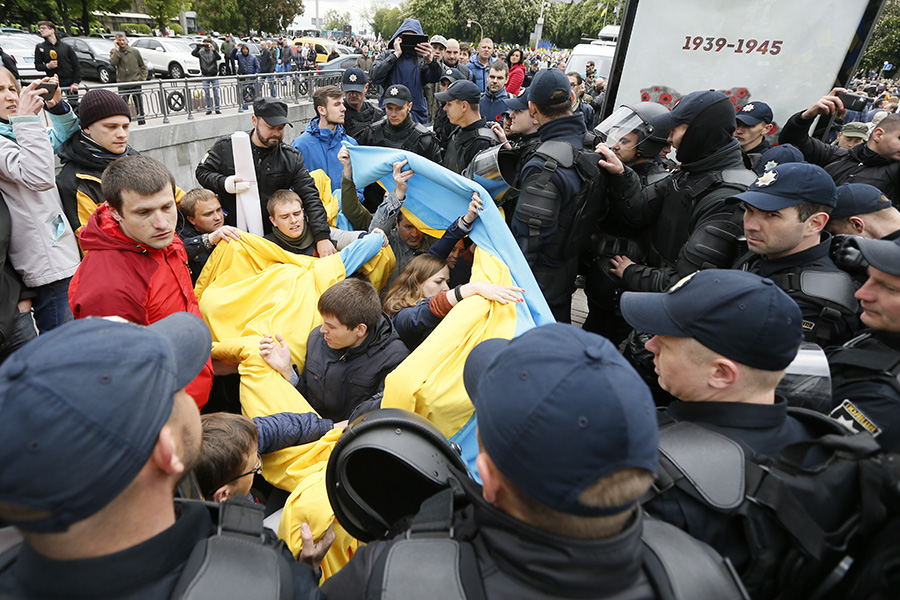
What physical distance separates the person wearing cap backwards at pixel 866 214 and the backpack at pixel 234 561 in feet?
10.3

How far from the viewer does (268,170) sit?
3873 mm

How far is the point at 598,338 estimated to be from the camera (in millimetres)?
1053

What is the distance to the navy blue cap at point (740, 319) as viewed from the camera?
1.39 metres

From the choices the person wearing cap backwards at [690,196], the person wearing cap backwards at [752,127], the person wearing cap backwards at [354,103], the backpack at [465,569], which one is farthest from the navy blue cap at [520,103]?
the backpack at [465,569]

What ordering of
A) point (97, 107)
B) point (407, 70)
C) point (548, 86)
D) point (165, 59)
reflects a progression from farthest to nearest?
1. point (165, 59)
2. point (407, 70)
3. point (97, 107)
4. point (548, 86)

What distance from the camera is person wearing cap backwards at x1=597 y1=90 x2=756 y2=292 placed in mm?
2742

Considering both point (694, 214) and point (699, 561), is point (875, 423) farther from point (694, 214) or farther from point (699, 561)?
point (694, 214)

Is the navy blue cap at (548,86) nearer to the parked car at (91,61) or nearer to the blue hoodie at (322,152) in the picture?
the blue hoodie at (322,152)

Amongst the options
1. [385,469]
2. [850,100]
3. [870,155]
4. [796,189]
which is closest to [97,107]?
[385,469]

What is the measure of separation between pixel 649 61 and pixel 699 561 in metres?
5.62

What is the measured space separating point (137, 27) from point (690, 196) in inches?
1641

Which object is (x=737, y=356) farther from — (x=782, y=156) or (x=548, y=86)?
(x=782, y=156)

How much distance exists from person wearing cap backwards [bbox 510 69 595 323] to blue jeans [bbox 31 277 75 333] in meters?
3.08

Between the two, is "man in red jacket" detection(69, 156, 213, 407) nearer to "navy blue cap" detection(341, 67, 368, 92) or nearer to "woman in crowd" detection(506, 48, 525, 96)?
"navy blue cap" detection(341, 67, 368, 92)
